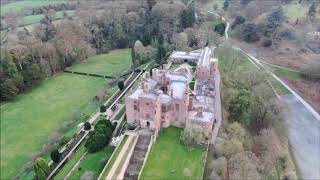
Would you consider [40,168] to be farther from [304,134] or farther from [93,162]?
[304,134]

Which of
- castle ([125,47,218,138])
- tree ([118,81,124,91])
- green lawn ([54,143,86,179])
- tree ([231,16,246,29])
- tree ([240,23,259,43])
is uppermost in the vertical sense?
tree ([231,16,246,29])

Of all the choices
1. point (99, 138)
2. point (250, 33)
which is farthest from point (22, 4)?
point (99, 138)

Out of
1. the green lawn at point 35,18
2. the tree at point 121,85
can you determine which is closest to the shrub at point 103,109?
the tree at point 121,85

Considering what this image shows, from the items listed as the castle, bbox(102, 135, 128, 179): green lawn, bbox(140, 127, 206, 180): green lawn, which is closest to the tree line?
the castle

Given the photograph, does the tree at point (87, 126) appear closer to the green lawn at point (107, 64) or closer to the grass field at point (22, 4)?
the green lawn at point (107, 64)

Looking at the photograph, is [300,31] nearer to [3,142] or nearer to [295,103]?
[295,103]

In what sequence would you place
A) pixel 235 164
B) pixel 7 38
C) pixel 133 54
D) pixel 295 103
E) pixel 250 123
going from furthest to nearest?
1. pixel 7 38
2. pixel 133 54
3. pixel 295 103
4. pixel 250 123
5. pixel 235 164

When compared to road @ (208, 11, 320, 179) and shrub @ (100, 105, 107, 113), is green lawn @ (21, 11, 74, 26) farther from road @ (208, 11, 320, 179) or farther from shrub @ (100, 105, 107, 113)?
road @ (208, 11, 320, 179)

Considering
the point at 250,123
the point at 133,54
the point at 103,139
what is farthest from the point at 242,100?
the point at 133,54
